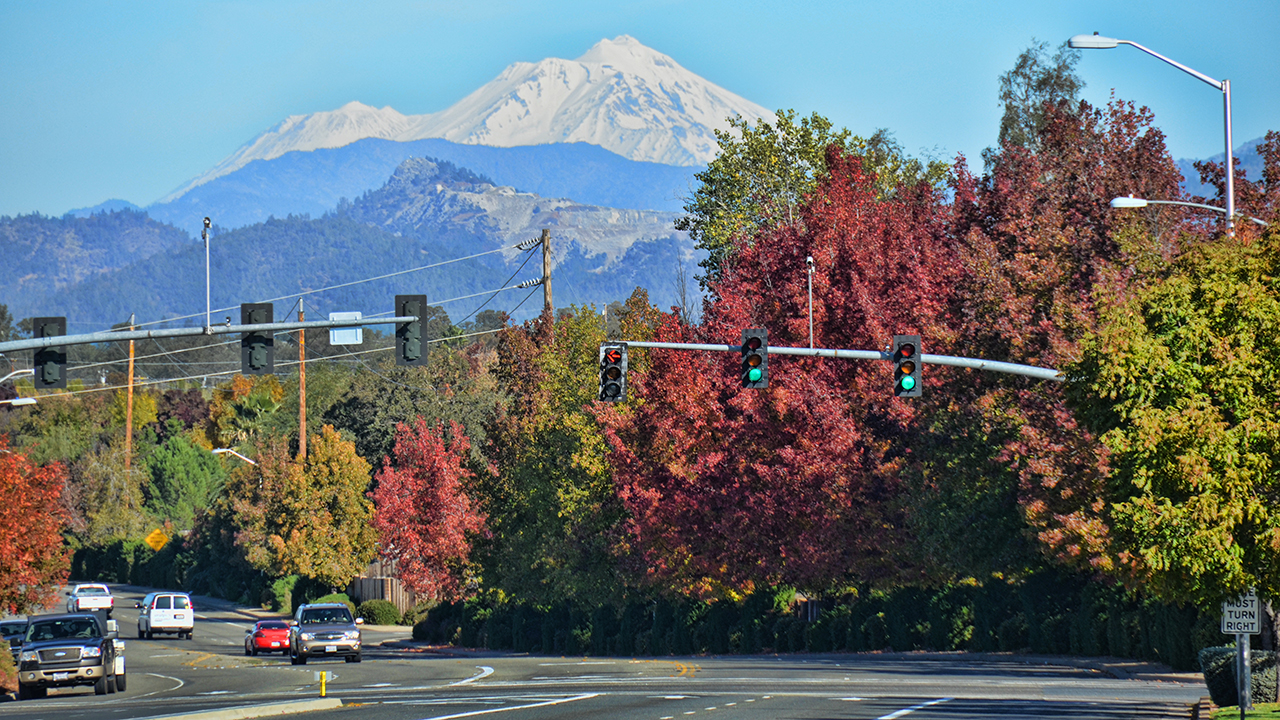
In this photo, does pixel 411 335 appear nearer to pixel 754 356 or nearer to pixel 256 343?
pixel 256 343

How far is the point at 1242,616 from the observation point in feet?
64.2

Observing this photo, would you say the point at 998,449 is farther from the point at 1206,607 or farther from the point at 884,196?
the point at 884,196

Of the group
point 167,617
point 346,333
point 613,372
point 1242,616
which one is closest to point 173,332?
point 346,333

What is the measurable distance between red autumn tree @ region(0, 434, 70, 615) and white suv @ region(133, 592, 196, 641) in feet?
69.2

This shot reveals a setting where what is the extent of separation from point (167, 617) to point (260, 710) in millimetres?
43867

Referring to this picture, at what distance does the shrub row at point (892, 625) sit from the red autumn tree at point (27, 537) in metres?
18.8

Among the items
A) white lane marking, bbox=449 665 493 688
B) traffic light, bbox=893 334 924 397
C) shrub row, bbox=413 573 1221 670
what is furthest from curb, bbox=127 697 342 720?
shrub row, bbox=413 573 1221 670

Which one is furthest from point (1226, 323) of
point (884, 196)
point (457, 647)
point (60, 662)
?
point (457, 647)

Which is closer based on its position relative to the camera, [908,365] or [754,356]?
[908,365]

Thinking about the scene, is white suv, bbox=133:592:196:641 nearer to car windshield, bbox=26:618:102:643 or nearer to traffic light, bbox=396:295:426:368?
car windshield, bbox=26:618:102:643

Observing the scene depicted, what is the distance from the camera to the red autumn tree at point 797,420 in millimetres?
36031

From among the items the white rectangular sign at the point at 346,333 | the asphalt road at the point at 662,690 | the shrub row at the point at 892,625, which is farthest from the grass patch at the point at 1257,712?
the white rectangular sign at the point at 346,333

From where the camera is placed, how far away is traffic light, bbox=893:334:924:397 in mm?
24984

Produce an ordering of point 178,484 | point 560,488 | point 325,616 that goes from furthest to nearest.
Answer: point 178,484 < point 560,488 < point 325,616
